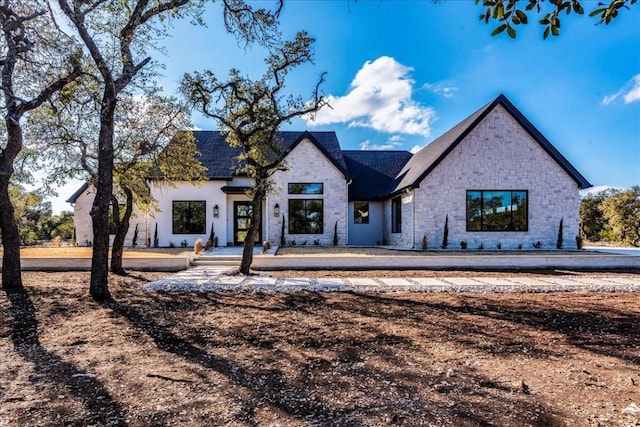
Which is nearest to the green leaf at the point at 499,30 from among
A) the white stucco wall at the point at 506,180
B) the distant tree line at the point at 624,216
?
the white stucco wall at the point at 506,180

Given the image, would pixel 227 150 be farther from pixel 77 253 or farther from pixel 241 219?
pixel 77 253

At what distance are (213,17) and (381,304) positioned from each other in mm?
7458

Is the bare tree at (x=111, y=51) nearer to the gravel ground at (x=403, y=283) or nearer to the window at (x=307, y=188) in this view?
the gravel ground at (x=403, y=283)

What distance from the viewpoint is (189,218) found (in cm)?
1909

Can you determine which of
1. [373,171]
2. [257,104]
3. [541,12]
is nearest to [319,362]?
[541,12]

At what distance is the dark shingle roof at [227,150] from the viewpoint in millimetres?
18953

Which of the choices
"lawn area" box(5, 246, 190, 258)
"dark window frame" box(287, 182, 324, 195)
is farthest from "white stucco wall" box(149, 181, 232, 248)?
"dark window frame" box(287, 182, 324, 195)

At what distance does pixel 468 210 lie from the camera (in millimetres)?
16641

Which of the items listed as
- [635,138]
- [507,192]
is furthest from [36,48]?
[635,138]

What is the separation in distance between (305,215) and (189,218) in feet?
19.2

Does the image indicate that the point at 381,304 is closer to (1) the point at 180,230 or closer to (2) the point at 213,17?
(2) the point at 213,17

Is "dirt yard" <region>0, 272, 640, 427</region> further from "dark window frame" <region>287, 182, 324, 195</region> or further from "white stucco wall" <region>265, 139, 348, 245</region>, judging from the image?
"dark window frame" <region>287, 182, 324, 195</region>

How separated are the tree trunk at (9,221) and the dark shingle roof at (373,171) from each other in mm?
14559

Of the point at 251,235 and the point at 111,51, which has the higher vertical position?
the point at 111,51
